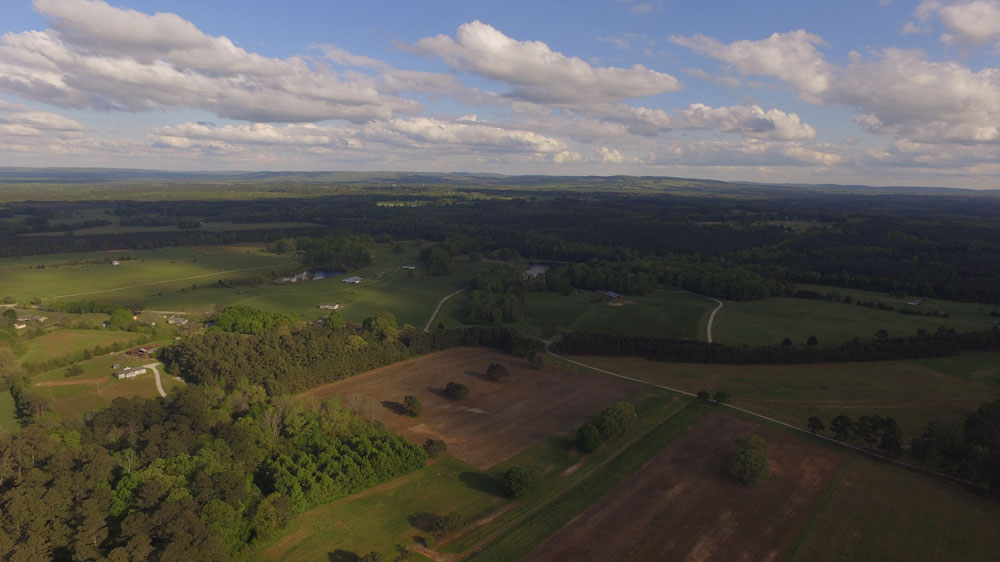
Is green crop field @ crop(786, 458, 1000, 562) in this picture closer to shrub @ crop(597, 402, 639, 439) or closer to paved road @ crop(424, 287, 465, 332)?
shrub @ crop(597, 402, 639, 439)

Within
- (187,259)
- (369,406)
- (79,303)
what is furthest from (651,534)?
(187,259)

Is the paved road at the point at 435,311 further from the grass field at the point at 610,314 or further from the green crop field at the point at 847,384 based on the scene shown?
the green crop field at the point at 847,384

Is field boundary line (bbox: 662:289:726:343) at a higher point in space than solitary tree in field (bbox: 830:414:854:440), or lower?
higher

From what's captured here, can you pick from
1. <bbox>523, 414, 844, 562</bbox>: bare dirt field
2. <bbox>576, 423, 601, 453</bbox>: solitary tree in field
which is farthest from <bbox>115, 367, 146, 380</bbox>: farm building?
<bbox>523, 414, 844, 562</bbox>: bare dirt field

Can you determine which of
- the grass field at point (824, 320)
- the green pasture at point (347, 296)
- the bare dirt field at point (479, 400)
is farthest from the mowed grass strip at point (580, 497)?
the green pasture at point (347, 296)

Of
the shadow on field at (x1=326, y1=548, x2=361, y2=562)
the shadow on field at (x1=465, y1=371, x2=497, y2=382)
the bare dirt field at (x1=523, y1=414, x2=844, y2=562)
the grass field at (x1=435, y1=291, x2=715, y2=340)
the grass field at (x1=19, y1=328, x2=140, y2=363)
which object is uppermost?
the grass field at (x1=435, y1=291, x2=715, y2=340)
